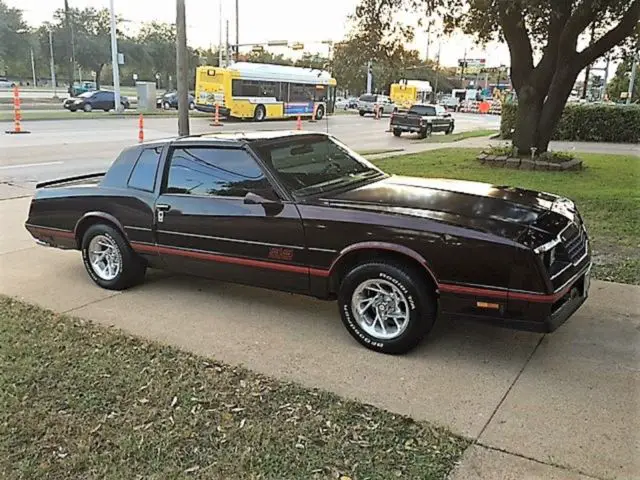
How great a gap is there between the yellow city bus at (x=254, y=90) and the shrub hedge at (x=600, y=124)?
13033 millimetres

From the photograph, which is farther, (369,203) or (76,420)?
(369,203)

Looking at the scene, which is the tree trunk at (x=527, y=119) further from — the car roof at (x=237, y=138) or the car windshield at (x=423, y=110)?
the car windshield at (x=423, y=110)

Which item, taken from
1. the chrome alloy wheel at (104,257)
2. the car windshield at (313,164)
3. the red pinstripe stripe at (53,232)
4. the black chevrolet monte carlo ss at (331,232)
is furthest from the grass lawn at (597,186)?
the red pinstripe stripe at (53,232)

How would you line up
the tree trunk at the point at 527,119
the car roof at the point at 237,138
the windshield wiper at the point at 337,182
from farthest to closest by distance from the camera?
the tree trunk at the point at 527,119
the car roof at the point at 237,138
the windshield wiper at the point at 337,182

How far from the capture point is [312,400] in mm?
3688

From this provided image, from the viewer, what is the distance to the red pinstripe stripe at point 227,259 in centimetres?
465

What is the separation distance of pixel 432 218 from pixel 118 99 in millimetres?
38288

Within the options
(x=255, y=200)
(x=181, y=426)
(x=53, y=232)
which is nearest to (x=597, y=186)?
(x=255, y=200)

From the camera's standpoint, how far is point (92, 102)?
3984 cm

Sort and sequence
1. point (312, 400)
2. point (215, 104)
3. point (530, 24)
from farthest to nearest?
1. point (215, 104)
2. point (530, 24)
3. point (312, 400)

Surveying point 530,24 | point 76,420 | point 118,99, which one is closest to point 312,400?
point 76,420

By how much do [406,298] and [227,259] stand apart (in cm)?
161

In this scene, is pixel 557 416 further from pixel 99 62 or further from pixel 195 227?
pixel 99 62

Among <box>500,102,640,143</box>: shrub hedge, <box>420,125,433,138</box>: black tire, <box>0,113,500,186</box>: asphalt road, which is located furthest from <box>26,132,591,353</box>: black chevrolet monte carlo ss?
<box>420,125,433,138</box>: black tire
